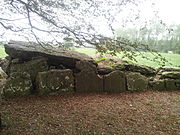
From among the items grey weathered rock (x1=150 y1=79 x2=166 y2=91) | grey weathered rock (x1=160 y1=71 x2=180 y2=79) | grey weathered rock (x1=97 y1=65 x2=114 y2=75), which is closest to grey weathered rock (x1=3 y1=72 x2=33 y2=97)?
grey weathered rock (x1=97 y1=65 x2=114 y2=75)

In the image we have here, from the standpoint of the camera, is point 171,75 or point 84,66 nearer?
point 84,66

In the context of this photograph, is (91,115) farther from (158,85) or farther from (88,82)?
(158,85)

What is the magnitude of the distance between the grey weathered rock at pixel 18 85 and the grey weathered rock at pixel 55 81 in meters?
0.37

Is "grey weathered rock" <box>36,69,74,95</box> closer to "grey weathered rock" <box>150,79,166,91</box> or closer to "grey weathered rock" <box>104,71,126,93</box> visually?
"grey weathered rock" <box>104,71,126,93</box>

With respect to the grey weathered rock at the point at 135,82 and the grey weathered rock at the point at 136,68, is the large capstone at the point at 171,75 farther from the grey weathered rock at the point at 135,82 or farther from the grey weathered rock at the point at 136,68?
the grey weathered rock at the point at 135,82

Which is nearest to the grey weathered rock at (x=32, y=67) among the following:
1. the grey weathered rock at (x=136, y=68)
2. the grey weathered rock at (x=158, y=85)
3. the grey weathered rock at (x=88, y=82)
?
the grey weathered rock at (x=88, y=82)

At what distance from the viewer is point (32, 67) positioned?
6.32 m

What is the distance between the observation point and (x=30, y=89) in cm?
606

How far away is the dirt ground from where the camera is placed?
3898mm

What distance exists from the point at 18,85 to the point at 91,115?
3.04m

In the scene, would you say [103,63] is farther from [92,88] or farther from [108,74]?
[92,88]

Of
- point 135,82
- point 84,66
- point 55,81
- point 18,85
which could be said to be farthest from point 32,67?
point 135,82

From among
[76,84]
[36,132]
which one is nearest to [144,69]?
[76,84]

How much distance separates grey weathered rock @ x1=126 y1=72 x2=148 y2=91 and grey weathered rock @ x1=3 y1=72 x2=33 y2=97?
14.3 feet
